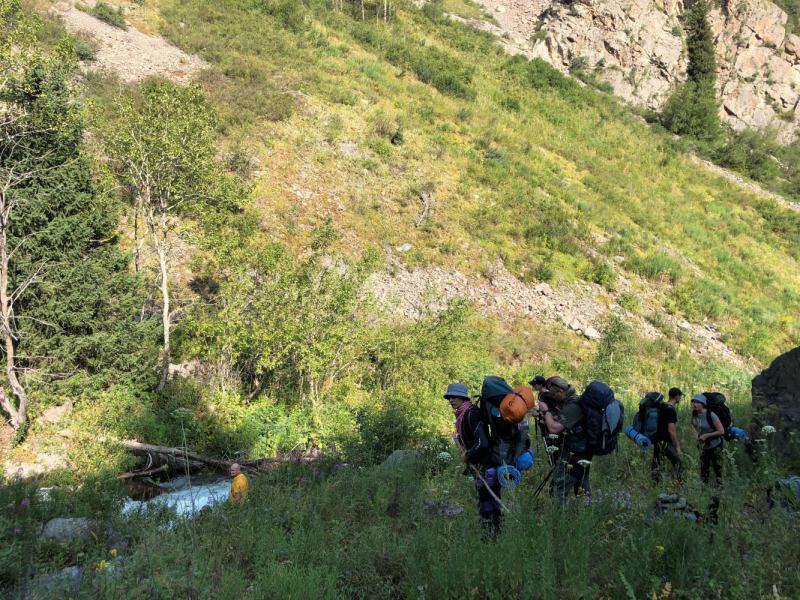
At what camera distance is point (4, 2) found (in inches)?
255

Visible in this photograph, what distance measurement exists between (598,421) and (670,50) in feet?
141

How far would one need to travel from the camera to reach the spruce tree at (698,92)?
3158 centimetres

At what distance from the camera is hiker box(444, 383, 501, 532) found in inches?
136

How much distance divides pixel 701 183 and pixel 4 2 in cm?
2980

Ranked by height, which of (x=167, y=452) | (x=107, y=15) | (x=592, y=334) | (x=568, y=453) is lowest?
(x=167, y=452)

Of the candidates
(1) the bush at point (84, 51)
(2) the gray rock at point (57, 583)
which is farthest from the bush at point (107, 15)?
(2) the gray rock at point (57, 583)

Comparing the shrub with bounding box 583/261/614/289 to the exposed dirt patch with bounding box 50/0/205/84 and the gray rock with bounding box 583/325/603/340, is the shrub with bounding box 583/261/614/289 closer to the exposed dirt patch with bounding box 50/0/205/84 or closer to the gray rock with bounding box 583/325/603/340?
the gray rock with bounding box 583/325/603/340

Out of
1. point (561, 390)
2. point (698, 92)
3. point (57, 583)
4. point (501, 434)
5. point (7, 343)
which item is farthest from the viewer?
point (698, 92)

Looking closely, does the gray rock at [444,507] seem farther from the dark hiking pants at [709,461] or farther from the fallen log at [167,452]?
the fallen log at [167,452]

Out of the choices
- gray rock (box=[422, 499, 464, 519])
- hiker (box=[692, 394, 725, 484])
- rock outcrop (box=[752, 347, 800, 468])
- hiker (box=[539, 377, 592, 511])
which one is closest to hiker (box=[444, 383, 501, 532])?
hiker (box=[539, 377, 592, 511])

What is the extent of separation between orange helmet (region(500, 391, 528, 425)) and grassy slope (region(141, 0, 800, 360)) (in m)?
11.5

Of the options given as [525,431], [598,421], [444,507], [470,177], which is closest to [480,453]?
[525,431]

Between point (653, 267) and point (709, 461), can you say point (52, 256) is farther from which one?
point (653, 267)

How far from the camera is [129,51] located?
17.9 meters
